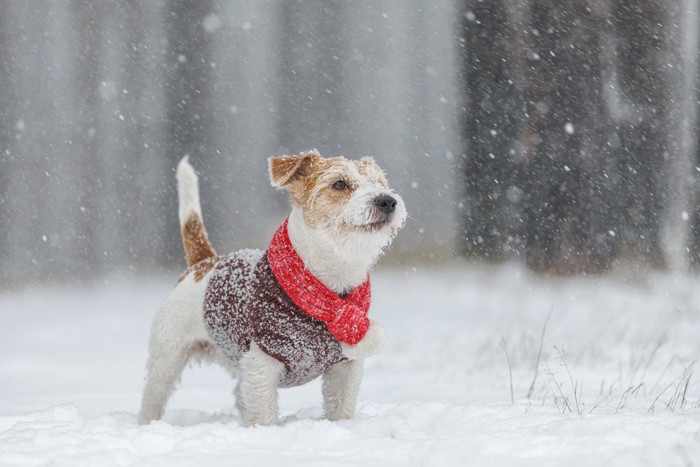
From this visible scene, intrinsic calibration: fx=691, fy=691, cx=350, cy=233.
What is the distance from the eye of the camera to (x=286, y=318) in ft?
→ 9.23

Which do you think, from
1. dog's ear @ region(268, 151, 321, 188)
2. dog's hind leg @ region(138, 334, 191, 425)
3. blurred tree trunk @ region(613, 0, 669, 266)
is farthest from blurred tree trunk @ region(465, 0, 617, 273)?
dog's hind leg @ region(138, 334, 191, 425)

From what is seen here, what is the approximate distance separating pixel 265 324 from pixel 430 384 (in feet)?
7.81

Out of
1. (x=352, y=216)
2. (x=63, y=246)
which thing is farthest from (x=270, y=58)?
(x=352, y=216)

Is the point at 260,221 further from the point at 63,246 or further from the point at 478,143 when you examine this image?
the point at 478,143

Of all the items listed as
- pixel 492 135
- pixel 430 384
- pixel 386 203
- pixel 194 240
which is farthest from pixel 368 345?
pixel 492 135

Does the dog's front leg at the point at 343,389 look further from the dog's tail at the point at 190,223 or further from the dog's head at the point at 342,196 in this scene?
the dog's tail at the point at 190,223

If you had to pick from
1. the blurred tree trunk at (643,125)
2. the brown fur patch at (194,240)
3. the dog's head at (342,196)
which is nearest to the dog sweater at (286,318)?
the dog's head at (342,196)

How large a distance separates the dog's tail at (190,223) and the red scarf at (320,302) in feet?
3.14

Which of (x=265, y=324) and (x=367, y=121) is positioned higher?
(x=367, y=121)

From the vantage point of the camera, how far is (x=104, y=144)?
12.7 metres

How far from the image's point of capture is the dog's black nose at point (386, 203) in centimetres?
276

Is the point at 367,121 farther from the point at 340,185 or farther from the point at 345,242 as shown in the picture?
the point at 345,242

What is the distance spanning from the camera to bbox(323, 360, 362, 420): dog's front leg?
306 centimetres

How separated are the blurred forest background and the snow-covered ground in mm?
728
